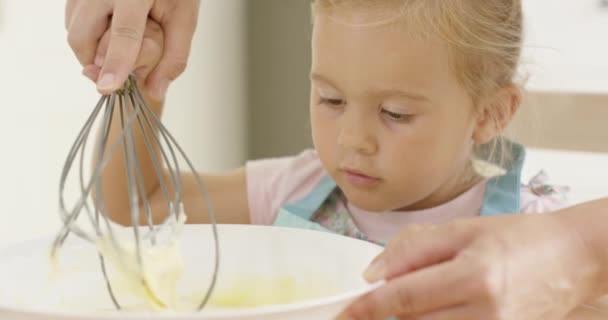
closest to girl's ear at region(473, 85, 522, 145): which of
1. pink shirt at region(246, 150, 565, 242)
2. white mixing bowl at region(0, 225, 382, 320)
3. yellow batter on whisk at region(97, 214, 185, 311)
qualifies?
pink shirt at region(246, 150, 565, 242)

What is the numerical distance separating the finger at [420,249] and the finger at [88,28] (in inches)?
12.9

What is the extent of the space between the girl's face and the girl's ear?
0.02 m

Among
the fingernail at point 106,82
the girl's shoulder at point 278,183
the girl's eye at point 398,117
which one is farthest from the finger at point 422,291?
the girl's shoulder at point 278,183

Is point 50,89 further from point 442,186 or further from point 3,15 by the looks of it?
point 442,186

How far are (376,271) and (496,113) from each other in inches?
19.5

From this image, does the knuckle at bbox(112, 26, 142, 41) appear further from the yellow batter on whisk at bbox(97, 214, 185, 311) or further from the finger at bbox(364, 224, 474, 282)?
the finger at bbox(364, 224, 474, 282)

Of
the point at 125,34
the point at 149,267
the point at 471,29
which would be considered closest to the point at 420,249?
the point at 149,267

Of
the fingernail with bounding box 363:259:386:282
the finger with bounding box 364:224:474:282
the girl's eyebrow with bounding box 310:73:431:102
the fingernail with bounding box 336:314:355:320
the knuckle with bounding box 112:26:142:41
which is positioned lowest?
the fingernail with bounding box 336:314:355:320

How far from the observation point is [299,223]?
106cm

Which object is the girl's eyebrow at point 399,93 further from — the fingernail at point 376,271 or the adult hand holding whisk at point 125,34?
the fingernail at point 376,271

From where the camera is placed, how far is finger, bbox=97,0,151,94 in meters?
0.61

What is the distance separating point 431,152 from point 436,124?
40 millimetres

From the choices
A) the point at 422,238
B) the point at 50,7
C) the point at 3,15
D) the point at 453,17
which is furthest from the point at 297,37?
the point at 422,238

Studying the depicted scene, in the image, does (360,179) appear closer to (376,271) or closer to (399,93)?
(399,93)
